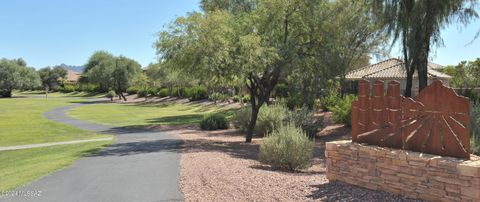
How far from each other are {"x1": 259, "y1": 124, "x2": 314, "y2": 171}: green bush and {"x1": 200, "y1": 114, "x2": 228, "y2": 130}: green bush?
575 inches

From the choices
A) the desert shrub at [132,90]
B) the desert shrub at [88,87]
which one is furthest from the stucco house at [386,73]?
the desert shrub at [88,87]

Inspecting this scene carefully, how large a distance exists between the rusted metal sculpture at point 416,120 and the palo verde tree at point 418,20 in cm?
780

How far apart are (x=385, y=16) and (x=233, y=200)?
38.2 feet

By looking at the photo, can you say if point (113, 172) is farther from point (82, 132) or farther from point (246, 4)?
point (82, 132)

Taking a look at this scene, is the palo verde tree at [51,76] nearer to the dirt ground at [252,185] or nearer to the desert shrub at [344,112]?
the desert shrub at [344,112]

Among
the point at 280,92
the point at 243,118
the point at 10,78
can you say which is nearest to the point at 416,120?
the point at 243,118

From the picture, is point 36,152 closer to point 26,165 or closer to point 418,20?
point 26,165

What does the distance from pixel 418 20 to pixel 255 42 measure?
5.33 m

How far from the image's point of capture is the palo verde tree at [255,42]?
16766mm

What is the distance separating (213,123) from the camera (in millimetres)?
26031

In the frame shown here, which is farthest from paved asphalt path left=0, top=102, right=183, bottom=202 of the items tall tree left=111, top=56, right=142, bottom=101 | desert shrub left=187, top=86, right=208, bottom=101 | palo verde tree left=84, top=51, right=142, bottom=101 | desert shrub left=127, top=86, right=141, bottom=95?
desert shrub left=127, top=86, right=141, bottom=95

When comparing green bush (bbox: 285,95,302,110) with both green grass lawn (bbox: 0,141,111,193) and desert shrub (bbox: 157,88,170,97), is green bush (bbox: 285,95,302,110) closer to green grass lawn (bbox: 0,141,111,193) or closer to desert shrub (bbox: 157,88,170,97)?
green grass lawn (bbox: 0,141,111,193)

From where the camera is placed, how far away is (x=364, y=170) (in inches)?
320

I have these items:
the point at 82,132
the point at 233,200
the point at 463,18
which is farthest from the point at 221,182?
the point at 82,132
